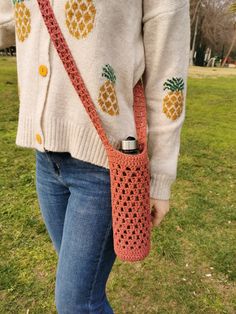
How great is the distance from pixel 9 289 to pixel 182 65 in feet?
6.38

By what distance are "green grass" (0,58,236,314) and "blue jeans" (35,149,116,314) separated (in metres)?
1.20

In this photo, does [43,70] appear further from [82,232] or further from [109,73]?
[82,232]

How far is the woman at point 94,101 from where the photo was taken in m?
1.13

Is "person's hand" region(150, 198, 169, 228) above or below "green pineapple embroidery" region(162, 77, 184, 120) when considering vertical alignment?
below

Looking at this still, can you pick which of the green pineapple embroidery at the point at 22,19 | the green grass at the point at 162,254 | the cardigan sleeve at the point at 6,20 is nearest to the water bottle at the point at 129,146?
the green pineapple embroidery at the point at 22,19

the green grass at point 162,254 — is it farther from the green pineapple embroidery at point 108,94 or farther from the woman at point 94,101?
the green pineapple embroidery at point 108,94

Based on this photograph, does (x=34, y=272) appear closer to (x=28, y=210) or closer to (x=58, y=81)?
(x=28, y=210)

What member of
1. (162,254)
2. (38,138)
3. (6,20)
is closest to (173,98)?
(38,138)

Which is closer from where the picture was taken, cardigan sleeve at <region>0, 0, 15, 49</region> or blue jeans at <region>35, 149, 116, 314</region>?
blue jeans at <region>35, 149, 116, 314</region>

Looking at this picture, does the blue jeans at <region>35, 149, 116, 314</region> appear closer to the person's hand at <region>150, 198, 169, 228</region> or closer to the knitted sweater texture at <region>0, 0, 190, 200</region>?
the knitted sweater texture at <region>0, 0, 190, 200</region>

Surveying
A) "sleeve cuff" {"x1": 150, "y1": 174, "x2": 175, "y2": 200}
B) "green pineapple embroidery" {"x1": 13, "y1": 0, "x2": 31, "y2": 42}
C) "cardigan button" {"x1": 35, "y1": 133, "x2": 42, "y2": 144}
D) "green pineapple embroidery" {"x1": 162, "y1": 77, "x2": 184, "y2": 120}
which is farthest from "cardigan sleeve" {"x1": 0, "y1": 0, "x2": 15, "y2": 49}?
"sleeve cuff" {"x1": 150, "y1": 174, "x2": 175, "y2": 200}

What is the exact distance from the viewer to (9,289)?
8.17 ft

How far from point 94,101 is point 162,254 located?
204 cm

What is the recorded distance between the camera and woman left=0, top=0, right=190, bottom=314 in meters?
1.13
